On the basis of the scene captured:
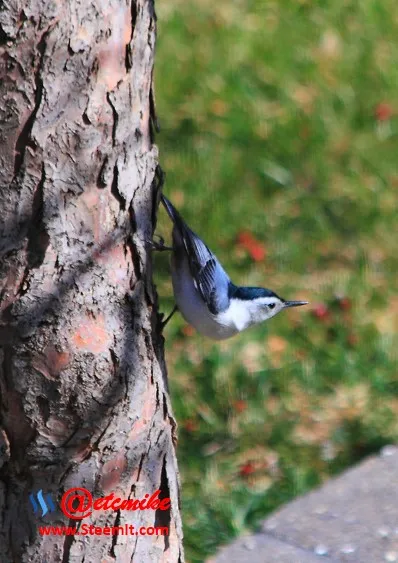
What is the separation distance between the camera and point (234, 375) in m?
5.30

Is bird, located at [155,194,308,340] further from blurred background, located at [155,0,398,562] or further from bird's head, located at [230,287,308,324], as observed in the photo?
blurred background, located at [155,0,398,562]

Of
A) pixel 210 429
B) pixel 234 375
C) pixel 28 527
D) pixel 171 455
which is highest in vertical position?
pixel 234 375

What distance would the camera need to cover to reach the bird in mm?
3941

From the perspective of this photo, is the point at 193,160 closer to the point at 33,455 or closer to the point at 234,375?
the point at 234,375

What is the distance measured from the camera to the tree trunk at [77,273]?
8.96 feet

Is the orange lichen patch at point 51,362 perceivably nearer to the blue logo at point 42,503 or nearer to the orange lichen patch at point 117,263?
the orange lichen patch at point 117,263

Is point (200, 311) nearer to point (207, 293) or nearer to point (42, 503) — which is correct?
point (207, 293)

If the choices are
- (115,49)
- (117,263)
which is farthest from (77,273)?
(115,49)

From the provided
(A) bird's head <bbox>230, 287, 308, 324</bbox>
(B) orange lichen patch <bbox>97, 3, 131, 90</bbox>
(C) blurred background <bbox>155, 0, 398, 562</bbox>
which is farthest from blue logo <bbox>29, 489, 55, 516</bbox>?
(A) bird's head <bbox>230, 287, 308, 324</bbox>

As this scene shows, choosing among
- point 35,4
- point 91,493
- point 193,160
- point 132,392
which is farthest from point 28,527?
point 193,160

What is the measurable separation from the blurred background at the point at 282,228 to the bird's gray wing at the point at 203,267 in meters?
1.01

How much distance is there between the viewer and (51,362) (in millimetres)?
2879

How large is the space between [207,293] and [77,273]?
1171mm

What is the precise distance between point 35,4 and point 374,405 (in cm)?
320
